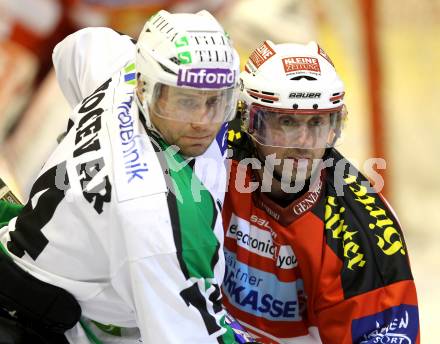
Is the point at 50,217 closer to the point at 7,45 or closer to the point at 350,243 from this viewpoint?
the point at 350,243

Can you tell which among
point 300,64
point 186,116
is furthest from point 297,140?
point 186,116

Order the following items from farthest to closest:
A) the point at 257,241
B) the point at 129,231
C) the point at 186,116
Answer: the point at 257,241 < the point at 186,116 < the point at 129,231

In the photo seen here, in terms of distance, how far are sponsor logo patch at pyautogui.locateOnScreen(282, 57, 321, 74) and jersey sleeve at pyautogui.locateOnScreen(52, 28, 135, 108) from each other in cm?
37

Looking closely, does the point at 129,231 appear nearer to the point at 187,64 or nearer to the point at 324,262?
the point at 187,64

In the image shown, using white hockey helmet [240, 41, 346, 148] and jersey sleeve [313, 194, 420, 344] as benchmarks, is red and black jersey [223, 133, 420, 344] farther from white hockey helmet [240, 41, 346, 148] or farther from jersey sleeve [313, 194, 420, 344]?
white hockey helmet [240, 41, 346, 148]

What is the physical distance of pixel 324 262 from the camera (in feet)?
7.07

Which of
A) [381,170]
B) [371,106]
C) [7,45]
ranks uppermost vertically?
[7,45]

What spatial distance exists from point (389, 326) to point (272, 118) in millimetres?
518

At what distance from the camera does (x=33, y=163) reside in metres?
3.34

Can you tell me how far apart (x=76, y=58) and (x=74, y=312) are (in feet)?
2.34

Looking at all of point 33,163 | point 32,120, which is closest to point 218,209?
point 33,163

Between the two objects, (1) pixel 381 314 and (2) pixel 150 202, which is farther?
(1) pixel 381 314

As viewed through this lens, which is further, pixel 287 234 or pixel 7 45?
pixel 7 45

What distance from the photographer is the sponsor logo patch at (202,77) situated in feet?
5.96
